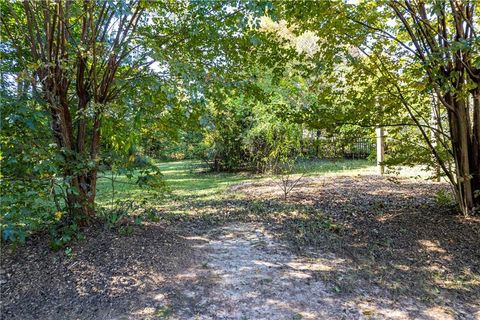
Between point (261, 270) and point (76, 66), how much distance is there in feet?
8.09

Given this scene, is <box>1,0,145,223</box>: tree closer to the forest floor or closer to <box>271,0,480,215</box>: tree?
the forest floor

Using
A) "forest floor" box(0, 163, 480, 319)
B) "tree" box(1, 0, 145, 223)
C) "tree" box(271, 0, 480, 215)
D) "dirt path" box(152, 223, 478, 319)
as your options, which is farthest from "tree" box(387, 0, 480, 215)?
"tree" box(1, 0, 145, 223)

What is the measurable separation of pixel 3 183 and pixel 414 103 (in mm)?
4000

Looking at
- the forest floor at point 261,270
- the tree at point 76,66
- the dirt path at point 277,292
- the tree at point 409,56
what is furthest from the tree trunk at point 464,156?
the tree at point 76,66

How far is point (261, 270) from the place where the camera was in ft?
9.00

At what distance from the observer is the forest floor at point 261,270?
219 cm

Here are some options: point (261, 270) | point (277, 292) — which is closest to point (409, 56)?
point (261, 270)

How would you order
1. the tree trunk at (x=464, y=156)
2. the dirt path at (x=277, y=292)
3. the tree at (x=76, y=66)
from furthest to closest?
the tree trunk at (x=464, y=156) → the tree at (x=76, y=66) → the dirt path at (x=277, y=292)

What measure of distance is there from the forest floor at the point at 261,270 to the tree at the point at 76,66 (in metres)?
0.59

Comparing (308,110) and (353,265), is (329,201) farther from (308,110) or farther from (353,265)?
(353,265)

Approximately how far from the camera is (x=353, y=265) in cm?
283

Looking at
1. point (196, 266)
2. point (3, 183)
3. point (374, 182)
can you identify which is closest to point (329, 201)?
point (374, 182)

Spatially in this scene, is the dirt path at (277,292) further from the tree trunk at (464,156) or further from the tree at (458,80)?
the tree at (458,80)

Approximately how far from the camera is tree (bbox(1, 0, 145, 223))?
2.69 m
